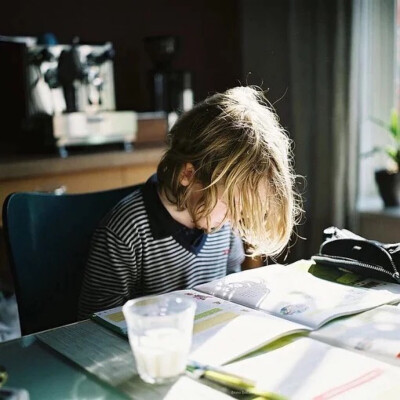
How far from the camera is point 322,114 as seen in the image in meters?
2.98

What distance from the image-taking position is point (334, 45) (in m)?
2.87

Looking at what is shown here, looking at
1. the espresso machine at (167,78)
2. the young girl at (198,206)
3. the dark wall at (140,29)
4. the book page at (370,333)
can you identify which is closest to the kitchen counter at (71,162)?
the espresso machine at (167,78)

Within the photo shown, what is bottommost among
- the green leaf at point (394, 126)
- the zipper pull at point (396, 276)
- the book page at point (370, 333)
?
the book page at point (370, 333)

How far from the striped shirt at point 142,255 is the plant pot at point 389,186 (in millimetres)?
1520

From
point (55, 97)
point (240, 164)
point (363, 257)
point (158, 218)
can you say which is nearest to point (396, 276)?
point (363, 257)

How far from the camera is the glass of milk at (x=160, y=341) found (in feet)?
2.66

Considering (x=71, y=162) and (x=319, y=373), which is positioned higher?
(x=71, y=162)

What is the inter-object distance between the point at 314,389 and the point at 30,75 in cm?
214

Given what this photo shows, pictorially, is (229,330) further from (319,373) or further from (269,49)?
A: (269,49)

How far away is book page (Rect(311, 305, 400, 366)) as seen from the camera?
2.93ft

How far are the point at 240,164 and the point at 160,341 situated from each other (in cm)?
46

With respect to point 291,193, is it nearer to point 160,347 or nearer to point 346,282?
point 346,282

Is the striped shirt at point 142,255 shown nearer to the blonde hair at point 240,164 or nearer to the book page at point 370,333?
the blonde hair at point 240,164

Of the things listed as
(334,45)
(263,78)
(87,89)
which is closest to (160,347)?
(87,89)
